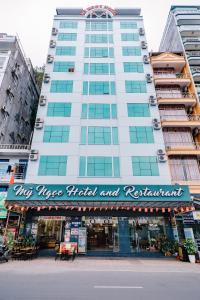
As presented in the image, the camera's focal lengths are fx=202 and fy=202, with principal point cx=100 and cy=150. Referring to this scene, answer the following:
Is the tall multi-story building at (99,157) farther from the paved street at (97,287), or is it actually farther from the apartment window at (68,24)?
the paved street at (97,287)

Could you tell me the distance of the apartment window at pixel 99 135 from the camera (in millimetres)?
22125

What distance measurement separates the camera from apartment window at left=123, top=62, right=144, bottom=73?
27.1m

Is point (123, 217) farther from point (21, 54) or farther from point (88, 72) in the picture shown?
point (21, 54)

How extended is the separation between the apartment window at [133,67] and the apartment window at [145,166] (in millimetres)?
12775

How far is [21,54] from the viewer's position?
31562 mm

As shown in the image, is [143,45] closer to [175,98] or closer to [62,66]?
[175,98]

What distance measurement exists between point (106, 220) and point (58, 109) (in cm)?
1357

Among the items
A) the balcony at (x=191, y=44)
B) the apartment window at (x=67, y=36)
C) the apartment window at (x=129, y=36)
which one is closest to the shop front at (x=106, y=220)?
the apartment window at (x=67, y=36)

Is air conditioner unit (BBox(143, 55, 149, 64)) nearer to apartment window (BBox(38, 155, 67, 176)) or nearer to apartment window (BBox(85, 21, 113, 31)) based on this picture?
apartment window (BBox(85, 21, 113, 31))

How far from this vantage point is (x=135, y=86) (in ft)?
84.5

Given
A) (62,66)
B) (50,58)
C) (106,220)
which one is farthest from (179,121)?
(50,58)

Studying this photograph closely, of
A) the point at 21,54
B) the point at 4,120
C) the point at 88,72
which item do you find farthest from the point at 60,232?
the point at 21,54

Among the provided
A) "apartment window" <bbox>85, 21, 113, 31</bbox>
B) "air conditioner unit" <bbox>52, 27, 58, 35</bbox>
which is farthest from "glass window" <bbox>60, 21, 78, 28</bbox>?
"apartment window" <bbox>85, 21, 113, 31</bbox>

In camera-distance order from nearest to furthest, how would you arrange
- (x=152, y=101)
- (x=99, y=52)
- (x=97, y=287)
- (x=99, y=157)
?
(x=97, y=287) < (x=99, y=157) < (x=152, y=101) < (x=99, y=52)
